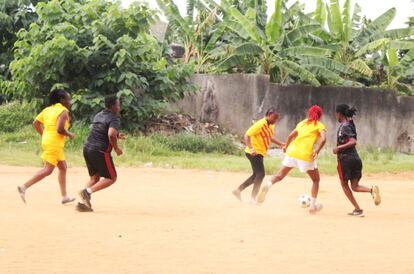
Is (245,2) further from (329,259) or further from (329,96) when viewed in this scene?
(329,259)

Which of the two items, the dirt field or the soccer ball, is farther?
the soccer ball

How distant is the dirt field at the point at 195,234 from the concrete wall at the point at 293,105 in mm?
8060

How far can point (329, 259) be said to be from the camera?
5988 mm

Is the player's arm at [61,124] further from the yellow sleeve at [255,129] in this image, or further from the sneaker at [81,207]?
the yellow sleeve at [255,129]

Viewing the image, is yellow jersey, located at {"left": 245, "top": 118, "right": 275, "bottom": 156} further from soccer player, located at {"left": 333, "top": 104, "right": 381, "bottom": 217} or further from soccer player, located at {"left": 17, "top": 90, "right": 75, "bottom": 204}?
soccer player, located at {"left": 17, "top": 90, "right": 75, "bottom": 204}

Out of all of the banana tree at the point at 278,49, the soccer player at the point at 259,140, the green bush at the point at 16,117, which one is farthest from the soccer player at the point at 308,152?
the green bush at the point at 16,117

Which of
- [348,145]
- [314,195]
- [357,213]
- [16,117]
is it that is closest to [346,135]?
[348,145]

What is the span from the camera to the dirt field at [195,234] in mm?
5676

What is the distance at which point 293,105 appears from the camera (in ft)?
64.8

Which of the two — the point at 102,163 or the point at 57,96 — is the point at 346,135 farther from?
the point at 57,96

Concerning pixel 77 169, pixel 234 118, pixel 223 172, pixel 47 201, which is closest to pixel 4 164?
pixel 77 169

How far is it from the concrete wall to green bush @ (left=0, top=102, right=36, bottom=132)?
407 cm

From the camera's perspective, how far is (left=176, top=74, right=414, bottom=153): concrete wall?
63.7ft

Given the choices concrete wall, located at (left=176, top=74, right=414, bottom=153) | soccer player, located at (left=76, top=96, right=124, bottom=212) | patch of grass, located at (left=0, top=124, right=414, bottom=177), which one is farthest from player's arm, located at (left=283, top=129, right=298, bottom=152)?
concrete wall, located at (left=176, top=74, right=414, bottom=153)
